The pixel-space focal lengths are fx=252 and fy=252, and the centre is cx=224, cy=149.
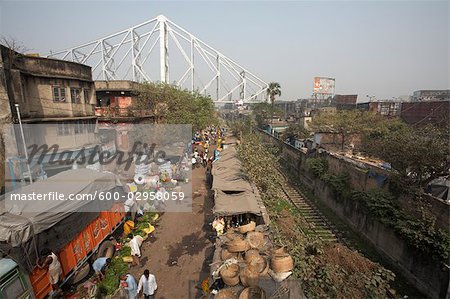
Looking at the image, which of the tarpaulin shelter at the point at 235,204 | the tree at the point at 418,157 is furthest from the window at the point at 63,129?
the tree at the point at 418,157

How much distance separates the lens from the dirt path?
8.04 m

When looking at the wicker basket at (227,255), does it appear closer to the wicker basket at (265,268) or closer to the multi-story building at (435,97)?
the wicker basket at (265,268)

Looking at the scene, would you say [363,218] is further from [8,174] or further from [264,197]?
[8,174]

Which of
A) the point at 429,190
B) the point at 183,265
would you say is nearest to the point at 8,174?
the point at 183,265

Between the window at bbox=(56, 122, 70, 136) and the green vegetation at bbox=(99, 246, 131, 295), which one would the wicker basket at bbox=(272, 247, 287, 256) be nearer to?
the green vegetation at bbox=(99, 246, 131, 295)

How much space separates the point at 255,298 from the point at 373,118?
90.5 feet

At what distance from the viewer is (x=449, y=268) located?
898 centimetres

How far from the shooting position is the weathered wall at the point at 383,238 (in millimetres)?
9555

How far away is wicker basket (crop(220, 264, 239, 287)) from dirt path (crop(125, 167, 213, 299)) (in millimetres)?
2084

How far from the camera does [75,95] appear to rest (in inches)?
741

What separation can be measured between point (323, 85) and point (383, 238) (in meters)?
62.1

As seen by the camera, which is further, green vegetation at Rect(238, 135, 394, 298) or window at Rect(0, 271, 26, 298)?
green vegetation at Rect(238, 135, 394, 298)

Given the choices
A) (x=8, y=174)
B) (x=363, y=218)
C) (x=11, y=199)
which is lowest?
(x=363, y=218)

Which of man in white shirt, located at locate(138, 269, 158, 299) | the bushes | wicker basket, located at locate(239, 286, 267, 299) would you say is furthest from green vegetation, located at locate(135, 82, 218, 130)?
wicker basket, located at locate(239, 286, 267, 299)
